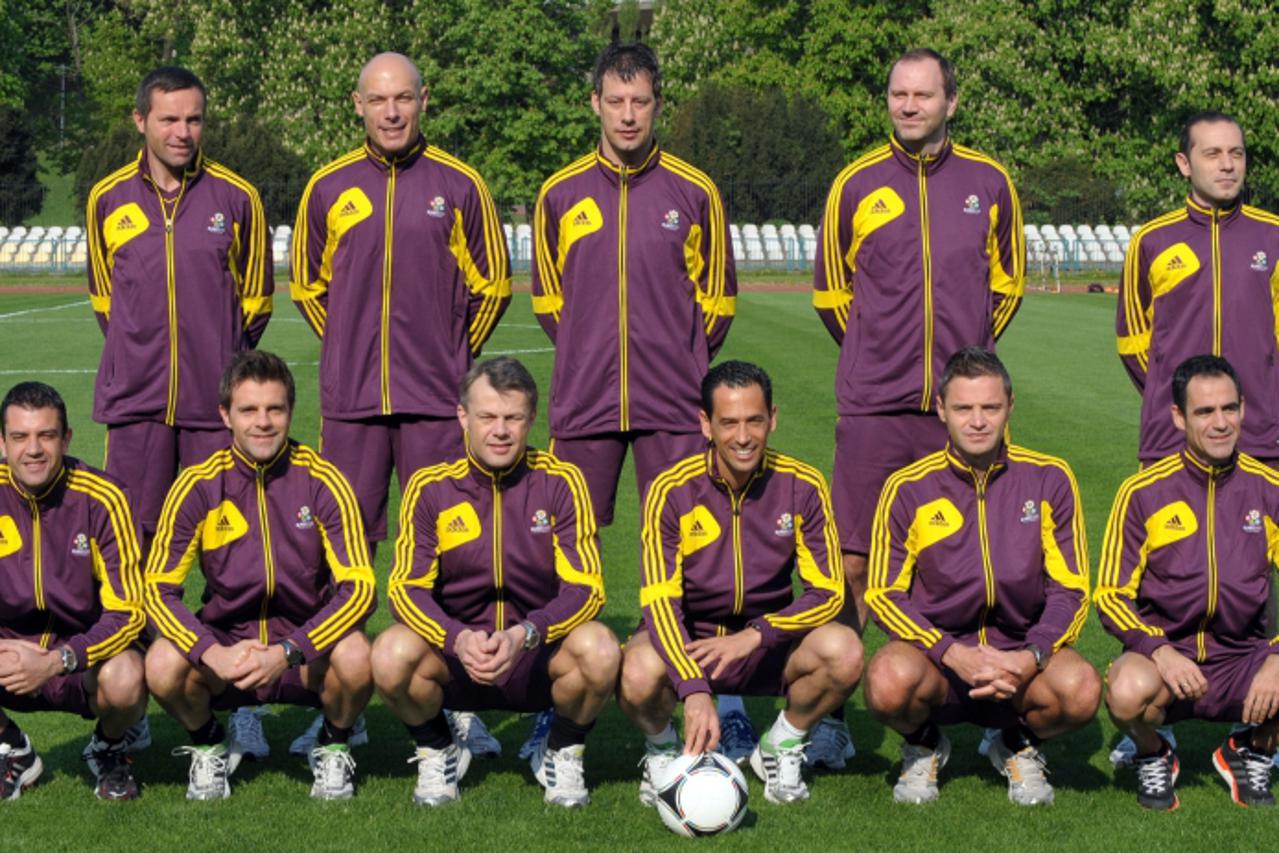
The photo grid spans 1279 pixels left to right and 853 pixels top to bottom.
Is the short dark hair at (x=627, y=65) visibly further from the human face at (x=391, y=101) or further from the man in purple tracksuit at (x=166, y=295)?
the man in purple tracksuit at (x=166, y=295)

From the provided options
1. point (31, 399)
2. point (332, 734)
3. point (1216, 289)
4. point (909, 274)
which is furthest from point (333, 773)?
point (1216, 289)

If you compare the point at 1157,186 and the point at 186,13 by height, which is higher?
the point at 186,13

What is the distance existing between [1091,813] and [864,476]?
155cm

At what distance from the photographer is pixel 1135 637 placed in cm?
587

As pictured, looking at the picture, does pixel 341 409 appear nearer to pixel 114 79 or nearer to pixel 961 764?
pixel 961 764

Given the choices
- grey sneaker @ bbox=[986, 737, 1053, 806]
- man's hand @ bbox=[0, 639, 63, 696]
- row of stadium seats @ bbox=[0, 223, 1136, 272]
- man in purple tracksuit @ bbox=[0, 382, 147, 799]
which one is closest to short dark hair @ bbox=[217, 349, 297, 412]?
man in purple tracksuit @ bbox=[0, 382, 147, 799]

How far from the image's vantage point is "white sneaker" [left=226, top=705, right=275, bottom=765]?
20.9 feet

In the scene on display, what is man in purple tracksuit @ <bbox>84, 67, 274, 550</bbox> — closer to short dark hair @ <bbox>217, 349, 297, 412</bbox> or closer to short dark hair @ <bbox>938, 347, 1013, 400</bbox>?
short dark hair @ <bbox>217, 349, 297, 412</bbox>

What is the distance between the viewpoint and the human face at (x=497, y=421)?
19.4ft

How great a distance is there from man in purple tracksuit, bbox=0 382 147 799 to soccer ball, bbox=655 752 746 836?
1734mm

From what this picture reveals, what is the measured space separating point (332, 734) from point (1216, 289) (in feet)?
11.4

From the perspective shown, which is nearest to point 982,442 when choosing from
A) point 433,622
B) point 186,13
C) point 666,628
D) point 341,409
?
point 666,628

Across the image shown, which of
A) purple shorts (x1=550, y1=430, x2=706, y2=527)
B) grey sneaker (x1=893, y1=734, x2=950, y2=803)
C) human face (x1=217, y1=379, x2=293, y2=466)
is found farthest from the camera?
purple shorts (x1=550, y1=430, x2=706, y2=527)

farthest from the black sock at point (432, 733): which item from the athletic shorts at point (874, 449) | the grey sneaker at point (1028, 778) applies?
the grey sneaker at point (1028, 778)
